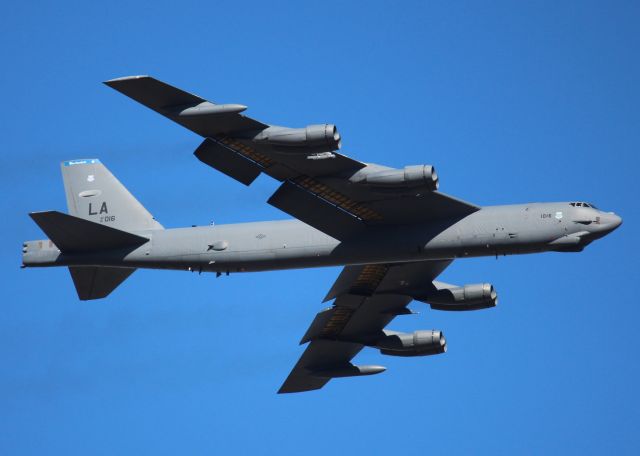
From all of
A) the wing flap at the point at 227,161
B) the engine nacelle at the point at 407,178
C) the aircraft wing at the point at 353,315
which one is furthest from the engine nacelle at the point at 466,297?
the wing flap at the point at 227,161

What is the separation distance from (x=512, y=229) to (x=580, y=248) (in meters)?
2.45

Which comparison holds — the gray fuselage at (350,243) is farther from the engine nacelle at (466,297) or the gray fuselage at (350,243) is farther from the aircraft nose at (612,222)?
the engine nacelle at (466,297)

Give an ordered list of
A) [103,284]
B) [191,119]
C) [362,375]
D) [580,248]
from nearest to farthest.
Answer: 1. [191,119]
2. [580,248]
3. [103,284]
4. [362,375]

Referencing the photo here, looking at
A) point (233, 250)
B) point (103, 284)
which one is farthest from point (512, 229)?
point (103, 284)

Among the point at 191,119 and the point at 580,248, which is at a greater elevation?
the point at 191,119

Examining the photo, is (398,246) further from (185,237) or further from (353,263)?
(185,237)

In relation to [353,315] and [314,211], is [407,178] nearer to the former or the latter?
[314,211]

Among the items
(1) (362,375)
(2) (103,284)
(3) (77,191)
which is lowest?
A: (1) (362,375)

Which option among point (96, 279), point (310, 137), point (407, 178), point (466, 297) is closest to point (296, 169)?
point (310, 137)

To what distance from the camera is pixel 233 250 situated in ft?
148

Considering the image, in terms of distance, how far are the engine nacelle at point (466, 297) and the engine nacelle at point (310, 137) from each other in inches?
402

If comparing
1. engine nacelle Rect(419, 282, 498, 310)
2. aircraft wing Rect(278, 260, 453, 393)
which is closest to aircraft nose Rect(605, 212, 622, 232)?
engine nacelle Rect(419, 282, 498, 310)

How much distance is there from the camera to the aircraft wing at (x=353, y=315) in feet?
157

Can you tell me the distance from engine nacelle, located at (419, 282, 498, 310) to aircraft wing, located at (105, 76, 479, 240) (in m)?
4.40
